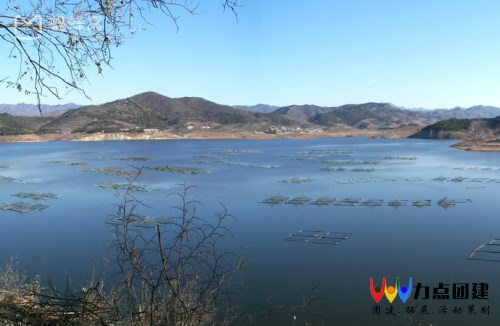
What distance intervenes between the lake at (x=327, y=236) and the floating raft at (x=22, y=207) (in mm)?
442

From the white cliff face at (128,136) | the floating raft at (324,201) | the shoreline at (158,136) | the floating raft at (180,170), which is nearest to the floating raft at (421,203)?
the floating raft at (324,201)

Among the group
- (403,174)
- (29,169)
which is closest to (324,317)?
(403,174)

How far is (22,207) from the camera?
1655 centimetres

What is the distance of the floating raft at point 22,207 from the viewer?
16189mm

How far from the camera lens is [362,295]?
25.8 feet

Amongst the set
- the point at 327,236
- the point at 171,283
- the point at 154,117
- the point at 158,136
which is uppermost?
the point at 154,117

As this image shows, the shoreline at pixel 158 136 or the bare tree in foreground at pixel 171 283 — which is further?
the shoreline at pixel 158 136

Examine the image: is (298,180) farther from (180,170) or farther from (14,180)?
(14,180)

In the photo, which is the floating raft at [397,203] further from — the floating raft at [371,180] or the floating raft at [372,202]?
the floating raft at [371,180]

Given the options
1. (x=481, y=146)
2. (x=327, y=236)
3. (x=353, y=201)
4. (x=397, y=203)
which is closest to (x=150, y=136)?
(x=481, y=146)

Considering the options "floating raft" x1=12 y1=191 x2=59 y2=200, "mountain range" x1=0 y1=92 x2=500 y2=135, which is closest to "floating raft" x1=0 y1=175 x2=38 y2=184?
"floating raft" x1=12 y1=191 x2=59 y2=200

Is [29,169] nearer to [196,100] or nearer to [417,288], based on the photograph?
[417,288]

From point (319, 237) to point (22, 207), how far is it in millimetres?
11352

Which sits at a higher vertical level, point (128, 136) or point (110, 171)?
point (128, 136)
